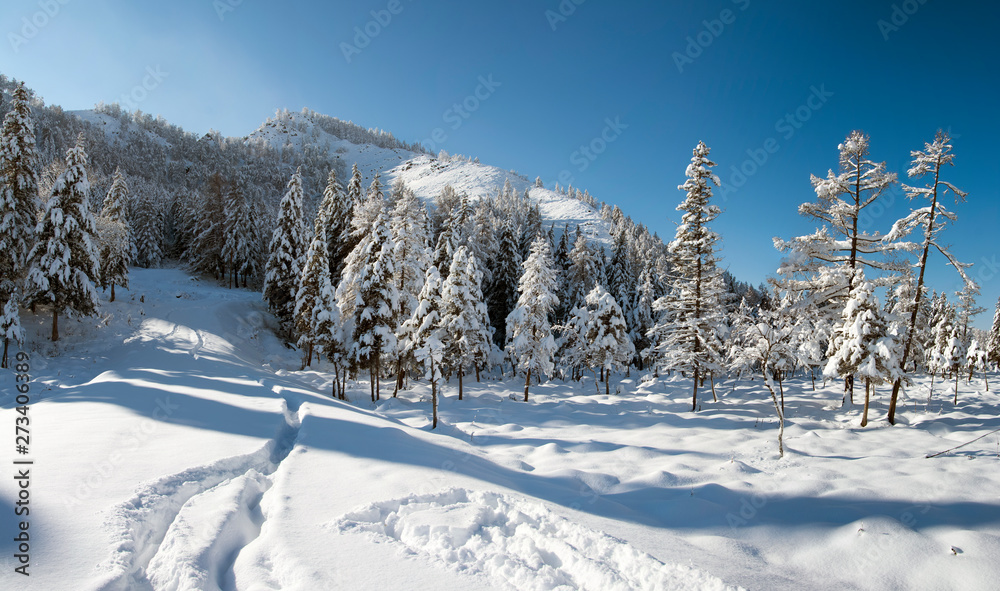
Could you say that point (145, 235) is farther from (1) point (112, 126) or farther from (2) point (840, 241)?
(1) point (112, 126)

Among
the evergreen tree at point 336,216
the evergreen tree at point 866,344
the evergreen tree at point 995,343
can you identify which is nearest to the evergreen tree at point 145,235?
the evergreen tree at point 336,216

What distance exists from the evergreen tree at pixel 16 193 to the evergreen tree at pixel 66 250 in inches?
37.2

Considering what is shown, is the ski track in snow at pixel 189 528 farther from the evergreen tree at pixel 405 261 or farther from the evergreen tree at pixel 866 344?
the evergreen tree at pixel 866 344

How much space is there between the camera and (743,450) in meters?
15.2

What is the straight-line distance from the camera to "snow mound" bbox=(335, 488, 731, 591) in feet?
17.6

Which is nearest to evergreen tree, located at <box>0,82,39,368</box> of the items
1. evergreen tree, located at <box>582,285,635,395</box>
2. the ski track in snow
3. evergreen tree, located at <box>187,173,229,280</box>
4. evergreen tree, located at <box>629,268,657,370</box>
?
evergreen tree, located at <box>187,173,229,280</box>

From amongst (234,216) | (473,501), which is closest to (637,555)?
(473,501)

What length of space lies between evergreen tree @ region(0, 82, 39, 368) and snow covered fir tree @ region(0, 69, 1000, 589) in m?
0.15

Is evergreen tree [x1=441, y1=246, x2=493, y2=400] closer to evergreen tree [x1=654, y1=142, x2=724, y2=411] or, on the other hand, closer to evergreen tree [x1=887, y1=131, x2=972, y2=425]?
evergreen tree [x1=654, y1=142, x2=724, y2=411]

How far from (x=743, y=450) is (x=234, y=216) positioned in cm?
5540

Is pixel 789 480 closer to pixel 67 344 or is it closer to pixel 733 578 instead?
pixel 733 578

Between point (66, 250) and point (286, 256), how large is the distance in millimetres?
15589

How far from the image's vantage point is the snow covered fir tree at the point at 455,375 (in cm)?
716

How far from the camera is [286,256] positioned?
39.4m
